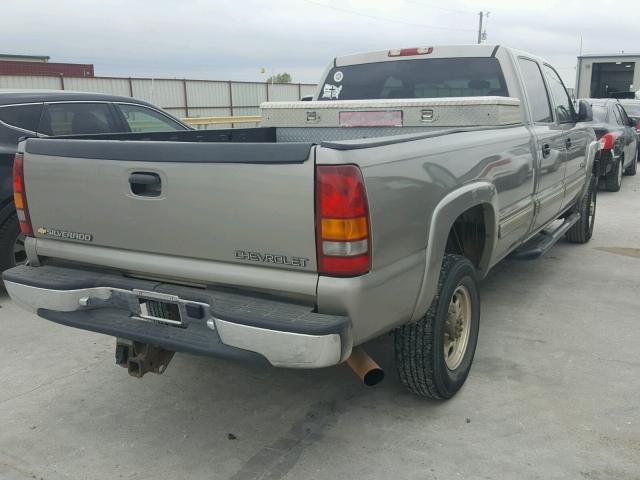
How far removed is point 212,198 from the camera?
2.62 m

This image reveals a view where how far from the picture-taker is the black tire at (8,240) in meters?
5.20

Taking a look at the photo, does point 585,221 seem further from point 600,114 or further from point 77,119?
point 77,119

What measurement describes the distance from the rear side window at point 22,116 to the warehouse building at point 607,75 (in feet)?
60.2

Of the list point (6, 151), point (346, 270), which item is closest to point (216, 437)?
point (346, 270)

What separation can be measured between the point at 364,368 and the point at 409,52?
10.4ft

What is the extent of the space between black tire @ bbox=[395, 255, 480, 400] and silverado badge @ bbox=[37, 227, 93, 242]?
162 centimetres

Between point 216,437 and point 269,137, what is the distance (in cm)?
265

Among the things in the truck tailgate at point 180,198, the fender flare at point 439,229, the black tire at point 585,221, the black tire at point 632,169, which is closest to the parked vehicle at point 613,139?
the black tire at point 632,169

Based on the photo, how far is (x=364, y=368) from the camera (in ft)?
9.54

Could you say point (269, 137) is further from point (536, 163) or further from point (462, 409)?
point (462, 409)

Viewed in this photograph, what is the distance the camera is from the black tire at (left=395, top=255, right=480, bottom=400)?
3084 mm

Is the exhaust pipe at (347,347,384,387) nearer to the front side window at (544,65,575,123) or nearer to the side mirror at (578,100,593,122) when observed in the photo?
the front side window at (544,65,575,123)

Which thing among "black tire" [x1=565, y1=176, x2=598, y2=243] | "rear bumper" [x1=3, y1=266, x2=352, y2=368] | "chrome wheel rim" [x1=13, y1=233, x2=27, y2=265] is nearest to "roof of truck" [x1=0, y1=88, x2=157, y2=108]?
"chrome wheel rim" [x1=13, y1=233, x2=27, y2=265]

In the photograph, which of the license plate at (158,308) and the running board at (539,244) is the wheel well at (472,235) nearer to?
the running board at (539,244)
